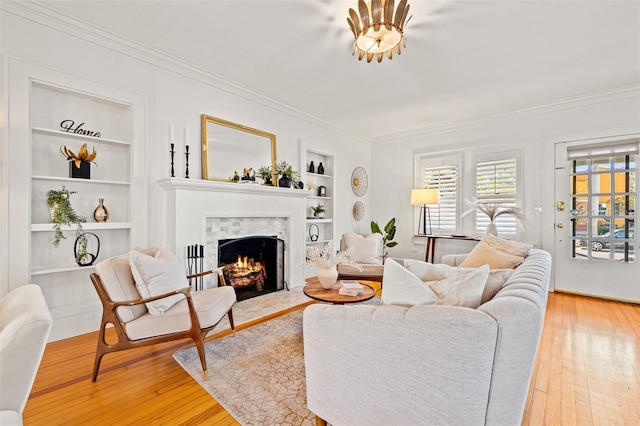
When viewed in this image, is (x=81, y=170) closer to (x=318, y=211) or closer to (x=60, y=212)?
(x=60, y=212)

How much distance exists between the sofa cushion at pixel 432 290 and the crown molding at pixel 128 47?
3100 mm

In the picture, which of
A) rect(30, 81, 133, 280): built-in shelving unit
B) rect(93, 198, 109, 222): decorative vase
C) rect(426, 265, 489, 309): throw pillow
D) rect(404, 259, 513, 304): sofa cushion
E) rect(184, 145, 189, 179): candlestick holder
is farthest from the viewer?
rect(184, 145, 189, 179): candlestick holder

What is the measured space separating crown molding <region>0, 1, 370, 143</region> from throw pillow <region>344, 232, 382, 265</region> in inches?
86.8

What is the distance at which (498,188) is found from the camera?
459 cm

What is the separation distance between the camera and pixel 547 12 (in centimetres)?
230

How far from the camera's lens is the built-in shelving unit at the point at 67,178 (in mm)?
2270

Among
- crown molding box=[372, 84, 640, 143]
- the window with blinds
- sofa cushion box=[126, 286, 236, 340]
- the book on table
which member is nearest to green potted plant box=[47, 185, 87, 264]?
sofa cushion box=[126, 286, 236, 340]

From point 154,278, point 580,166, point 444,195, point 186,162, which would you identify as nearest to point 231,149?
point 186,162

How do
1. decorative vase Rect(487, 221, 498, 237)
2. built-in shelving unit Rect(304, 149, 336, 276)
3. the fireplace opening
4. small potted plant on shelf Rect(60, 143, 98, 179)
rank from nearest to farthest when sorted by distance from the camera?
small potted plant on shelf Rect(60, 143, 98, 179) → the fireplace opening → decorative vase Rect(487, 221, 498, 237) → built-in shelving unit Rect(304, 149, 336, 276)

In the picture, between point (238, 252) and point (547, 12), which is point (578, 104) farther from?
point (238, 252)

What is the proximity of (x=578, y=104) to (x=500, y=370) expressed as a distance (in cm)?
456

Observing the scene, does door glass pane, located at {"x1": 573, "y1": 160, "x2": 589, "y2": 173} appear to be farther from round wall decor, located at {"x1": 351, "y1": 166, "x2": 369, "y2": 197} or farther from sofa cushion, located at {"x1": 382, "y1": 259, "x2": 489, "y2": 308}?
sofa cushion, located at {"x1": 382, "y1": 259, "x2": 489, "y2": 308}

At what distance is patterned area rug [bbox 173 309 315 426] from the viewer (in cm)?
164

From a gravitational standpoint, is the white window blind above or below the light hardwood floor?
above
